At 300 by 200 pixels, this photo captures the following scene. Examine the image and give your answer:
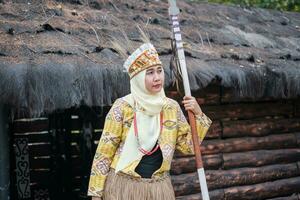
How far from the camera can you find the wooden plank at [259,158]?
6.50m

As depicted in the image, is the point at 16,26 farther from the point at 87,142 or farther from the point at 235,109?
the point at 235,109

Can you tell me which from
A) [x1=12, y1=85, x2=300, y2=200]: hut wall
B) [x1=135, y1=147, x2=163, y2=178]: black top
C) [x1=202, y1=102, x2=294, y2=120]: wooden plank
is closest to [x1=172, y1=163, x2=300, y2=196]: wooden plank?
[x1=12, y1=85, x2=300, y2=200]: hut wall

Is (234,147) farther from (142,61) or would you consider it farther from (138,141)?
(142,61)

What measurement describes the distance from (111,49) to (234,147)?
6.96 feet

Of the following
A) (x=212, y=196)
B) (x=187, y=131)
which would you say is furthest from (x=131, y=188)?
(x=212, y=196)

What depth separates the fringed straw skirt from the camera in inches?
154

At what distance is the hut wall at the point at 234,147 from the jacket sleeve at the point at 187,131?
1.81 m

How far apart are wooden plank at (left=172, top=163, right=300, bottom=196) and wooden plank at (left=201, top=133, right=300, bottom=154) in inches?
9.4

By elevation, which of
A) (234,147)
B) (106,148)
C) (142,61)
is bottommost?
(234,147)

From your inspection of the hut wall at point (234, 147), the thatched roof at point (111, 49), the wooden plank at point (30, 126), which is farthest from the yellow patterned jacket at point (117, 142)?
the wooden plank at point (30, 126)

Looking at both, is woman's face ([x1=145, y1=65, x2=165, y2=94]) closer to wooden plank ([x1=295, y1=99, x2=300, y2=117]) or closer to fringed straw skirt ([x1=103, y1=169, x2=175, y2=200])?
fringed straw skirt ([x1=103, y1=169, x2=175, y2=200])

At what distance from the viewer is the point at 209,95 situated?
632 centimetres

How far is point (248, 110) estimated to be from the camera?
22.1ft

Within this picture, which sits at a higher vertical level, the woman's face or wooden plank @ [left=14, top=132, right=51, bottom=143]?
the woman's face
